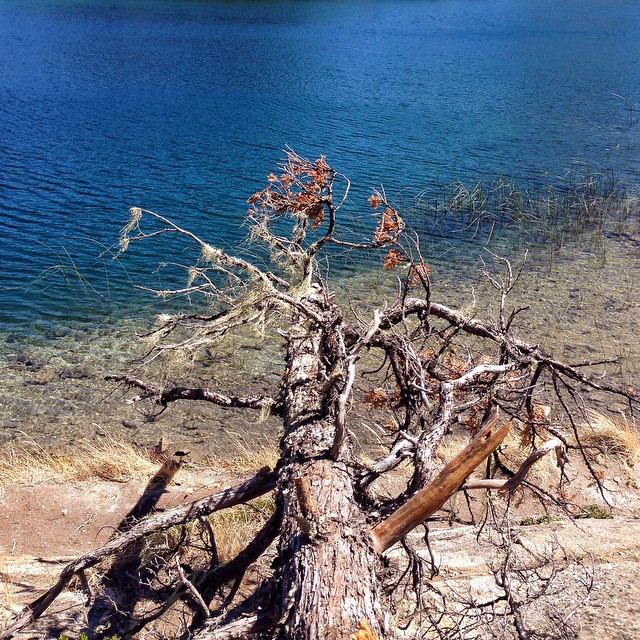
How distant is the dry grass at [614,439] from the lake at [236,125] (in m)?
4.88

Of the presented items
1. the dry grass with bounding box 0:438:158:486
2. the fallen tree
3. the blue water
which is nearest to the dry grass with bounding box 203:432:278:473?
the dry grass with bounding box 0:438:158:486

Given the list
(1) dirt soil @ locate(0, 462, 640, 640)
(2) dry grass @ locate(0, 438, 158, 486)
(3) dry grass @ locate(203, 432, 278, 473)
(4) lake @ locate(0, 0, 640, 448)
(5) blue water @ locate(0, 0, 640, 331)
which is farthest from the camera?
(5) blue water @ locate(0, 0, 640, 331)

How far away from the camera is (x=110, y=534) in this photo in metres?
7.27

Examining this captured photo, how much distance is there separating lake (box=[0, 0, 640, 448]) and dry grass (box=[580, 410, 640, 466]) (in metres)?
4.88

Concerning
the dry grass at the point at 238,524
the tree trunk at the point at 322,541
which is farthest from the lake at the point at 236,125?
the tree trunk at the point at 322,541

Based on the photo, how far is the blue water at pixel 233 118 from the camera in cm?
1496

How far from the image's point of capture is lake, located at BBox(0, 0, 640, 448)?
553 inches

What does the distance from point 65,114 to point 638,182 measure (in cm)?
1944

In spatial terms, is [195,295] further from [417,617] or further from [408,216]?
[417,617]

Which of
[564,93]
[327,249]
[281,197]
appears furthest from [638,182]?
[281,197]

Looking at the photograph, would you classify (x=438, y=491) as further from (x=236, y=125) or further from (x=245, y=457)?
(x=236, y=125)

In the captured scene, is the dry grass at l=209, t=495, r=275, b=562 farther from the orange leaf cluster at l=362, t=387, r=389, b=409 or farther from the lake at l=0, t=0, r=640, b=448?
the lake at l=0, t=0, r=640, b=448

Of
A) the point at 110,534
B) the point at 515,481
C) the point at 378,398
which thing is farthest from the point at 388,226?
the point at 110,534

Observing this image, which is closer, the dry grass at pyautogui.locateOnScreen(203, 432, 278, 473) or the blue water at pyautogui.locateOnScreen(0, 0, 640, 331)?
the dry grass at pyautogui.locateOnScreen(203, 432, 278, 473)
